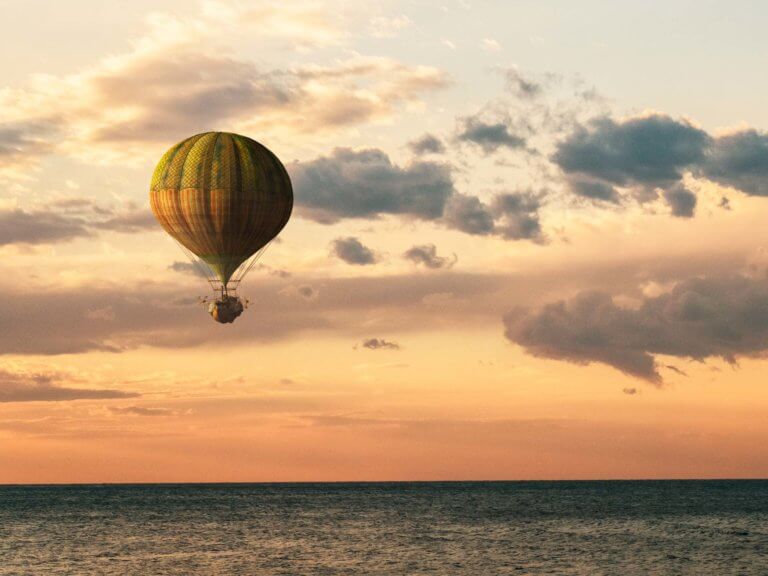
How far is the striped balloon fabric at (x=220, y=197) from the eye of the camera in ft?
235

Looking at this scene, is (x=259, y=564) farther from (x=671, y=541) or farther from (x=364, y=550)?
(x=671, y=541)

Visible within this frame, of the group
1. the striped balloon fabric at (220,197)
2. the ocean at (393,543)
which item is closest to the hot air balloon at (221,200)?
the striped balloon fabric at (220,197)

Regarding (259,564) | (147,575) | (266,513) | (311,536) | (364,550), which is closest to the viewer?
(147,575)

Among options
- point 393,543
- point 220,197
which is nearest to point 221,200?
point 220,197

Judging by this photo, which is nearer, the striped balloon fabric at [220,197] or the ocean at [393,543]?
the striped balloon fabric at [220,197]

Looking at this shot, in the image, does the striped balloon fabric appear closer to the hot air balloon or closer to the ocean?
the hot air balloon

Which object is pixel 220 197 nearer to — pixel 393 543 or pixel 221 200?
pixel 221 200

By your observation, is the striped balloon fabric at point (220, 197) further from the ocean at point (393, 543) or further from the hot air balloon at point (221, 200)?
the ocean at point (393, 543)

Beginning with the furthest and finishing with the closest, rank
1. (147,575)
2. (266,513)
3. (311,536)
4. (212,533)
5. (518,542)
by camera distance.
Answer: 1. (266,513)
2. (212,533)
3. (311,536)
4. (518,542)
5. (147,575)

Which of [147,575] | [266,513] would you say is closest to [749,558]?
[147,575]

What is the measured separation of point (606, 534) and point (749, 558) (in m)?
29.2

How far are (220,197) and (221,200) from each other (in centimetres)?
21

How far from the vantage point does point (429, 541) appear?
4331 inches

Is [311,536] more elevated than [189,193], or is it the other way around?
[189,193]
